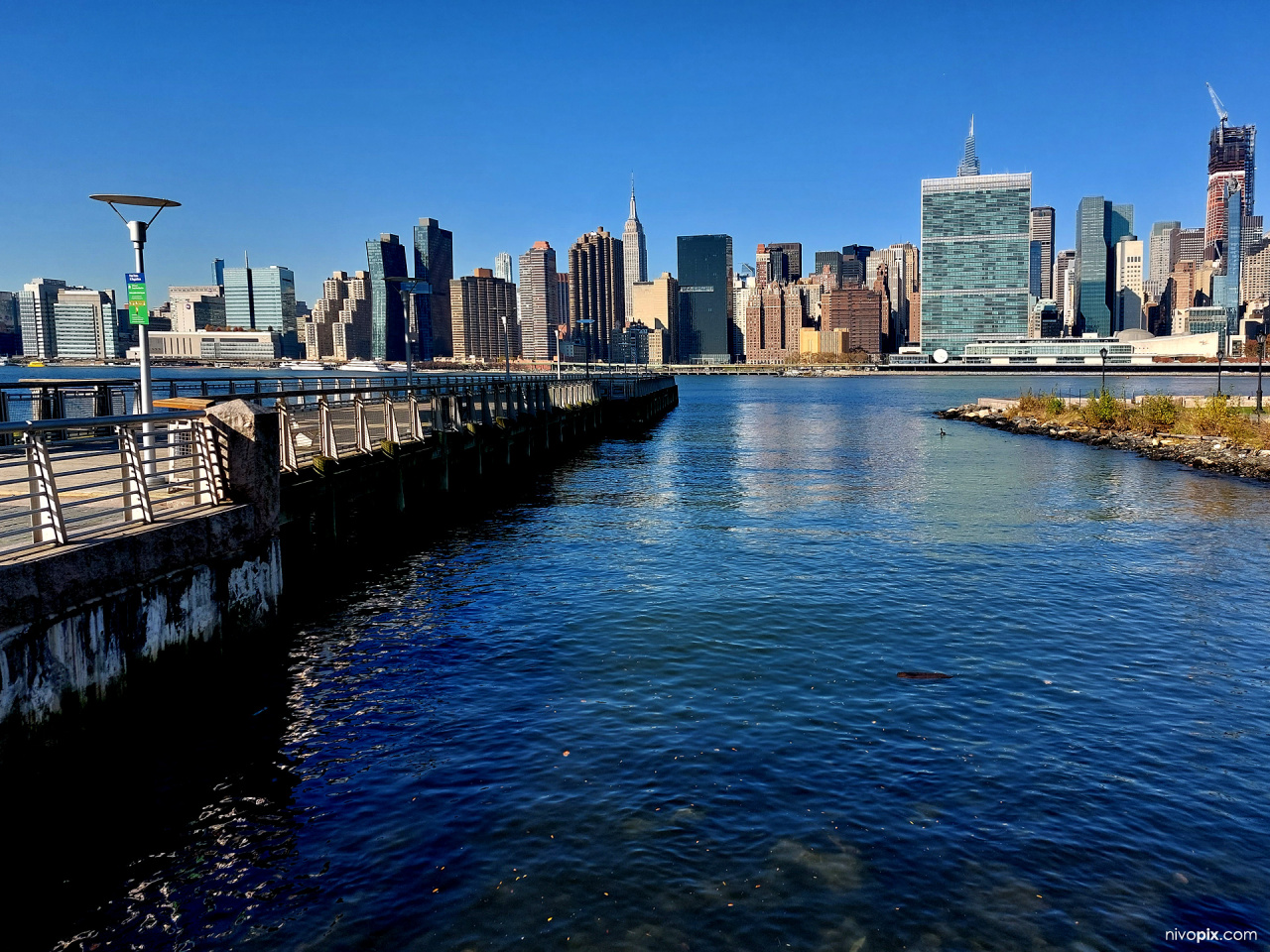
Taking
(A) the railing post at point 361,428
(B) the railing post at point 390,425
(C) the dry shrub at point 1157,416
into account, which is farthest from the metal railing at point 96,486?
(C) the dry shrub at point 1157,416

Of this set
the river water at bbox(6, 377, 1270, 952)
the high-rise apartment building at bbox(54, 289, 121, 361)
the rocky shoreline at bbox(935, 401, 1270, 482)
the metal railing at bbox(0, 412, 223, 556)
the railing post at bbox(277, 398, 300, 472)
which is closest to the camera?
the river water at bbox(6, 377, 1270, 952)

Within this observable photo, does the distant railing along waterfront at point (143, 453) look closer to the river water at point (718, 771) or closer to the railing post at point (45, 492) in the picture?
the railing post at point (45, 492)

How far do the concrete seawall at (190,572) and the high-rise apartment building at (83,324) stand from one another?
423 ft

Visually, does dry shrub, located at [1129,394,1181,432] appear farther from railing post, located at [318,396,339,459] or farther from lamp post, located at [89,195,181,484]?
lamp post, located at [89,195,181,484]

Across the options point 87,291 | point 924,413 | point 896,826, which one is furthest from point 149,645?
point 87,291

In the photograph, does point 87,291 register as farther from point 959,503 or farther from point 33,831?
point 33,831

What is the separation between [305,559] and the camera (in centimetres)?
1908

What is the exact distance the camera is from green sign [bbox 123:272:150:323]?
1523 centimetres

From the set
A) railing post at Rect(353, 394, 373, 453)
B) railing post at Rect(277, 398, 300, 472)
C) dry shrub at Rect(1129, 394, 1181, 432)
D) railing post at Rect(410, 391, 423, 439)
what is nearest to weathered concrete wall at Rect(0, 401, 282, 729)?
railing post at Rect(277, 398, 300, 472)

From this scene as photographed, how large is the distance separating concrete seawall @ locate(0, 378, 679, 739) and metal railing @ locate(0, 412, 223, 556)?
268 mm

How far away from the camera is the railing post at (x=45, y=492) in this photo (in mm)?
10297

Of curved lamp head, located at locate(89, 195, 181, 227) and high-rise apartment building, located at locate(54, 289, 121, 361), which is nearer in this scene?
curved lamp head, located at locate(89, 195, 181, 227)

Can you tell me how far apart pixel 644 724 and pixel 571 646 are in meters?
3.81

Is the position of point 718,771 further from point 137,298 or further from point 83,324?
point 83,324
